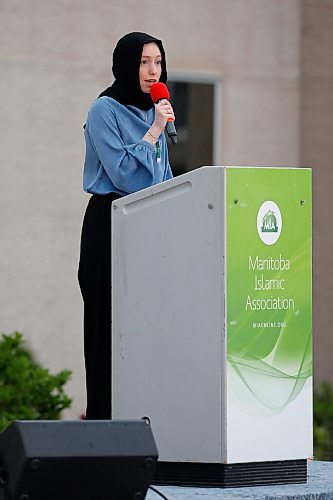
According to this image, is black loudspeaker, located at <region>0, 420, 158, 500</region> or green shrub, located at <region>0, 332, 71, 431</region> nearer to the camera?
black loudspeaker, located at <region>0, 420, 158, 500</region>

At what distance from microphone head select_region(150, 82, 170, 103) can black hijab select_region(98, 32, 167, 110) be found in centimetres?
9

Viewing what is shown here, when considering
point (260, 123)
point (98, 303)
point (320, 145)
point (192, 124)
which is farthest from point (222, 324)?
point (320, 145)

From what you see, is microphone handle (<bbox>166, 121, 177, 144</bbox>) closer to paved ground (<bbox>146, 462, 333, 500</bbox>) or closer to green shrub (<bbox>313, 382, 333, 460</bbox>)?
paved ground (<bbox>146, 462, 333, 500</bbox>)

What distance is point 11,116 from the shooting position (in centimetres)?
926

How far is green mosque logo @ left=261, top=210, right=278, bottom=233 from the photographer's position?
14.6ft

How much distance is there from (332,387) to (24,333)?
9.04 ft

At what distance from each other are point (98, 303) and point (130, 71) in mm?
849

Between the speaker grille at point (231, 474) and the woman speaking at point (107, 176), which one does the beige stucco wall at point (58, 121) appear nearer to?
the woman speaking at point (107, 176)

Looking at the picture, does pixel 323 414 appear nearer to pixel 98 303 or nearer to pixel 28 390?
pixel 28 390

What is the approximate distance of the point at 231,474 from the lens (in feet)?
14.3

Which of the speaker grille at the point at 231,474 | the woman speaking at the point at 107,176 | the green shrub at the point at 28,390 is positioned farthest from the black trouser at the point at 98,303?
the green shrub at the point at 28,390

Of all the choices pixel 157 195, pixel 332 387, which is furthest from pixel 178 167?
pixel 157 195

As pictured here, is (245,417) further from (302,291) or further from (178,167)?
(178,167)

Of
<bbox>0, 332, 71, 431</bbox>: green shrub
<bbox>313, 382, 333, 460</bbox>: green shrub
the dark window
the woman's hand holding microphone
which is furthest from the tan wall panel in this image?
the woman's hand holding microphone
